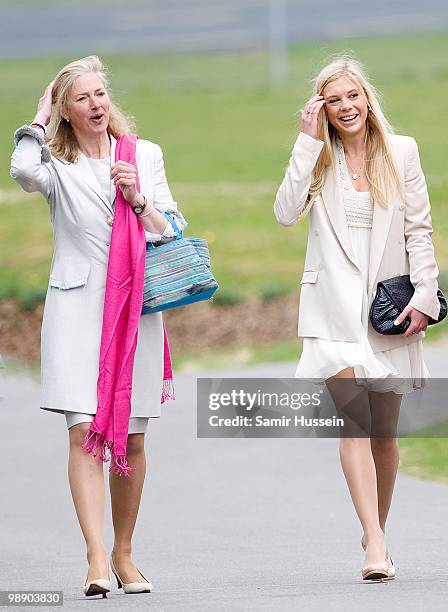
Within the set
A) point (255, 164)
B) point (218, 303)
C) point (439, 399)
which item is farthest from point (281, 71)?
point (439, 399)

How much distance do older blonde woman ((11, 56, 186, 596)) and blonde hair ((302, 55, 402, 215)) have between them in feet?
1.90

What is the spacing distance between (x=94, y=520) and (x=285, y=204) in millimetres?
1333

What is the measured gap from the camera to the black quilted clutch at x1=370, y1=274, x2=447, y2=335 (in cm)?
614

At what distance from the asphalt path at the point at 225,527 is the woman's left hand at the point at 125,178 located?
1.38 m

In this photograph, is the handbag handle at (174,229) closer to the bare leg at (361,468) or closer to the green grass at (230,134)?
the bare leg at (361,468)

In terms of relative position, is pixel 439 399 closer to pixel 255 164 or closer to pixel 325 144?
pixel 325 144

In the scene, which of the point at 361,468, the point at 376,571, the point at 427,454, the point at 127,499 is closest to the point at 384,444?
the point at 361,468

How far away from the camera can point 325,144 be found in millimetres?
6297

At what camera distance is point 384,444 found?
6.42m

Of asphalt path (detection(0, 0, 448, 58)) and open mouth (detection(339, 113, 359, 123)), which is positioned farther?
asphalt path (detection(0, 0, 448, 58))

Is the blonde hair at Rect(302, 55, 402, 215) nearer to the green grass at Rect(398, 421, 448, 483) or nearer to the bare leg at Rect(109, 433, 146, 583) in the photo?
the bare leg at Rect(109, 433, 146, 583)

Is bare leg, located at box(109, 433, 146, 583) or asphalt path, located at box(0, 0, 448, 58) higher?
asphalt path, located at box(0, 0, 448, 58)

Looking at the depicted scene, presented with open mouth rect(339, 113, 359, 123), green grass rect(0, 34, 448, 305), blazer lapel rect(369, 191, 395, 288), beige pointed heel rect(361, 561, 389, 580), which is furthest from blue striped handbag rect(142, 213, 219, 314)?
green grass rect(0, 34, 448, 305)

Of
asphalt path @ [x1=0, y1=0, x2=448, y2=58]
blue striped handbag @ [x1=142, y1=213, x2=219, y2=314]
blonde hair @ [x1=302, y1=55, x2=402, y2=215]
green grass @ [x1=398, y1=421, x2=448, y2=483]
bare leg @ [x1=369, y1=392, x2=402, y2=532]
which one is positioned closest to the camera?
blue striped handbag @ [x1=142, y1=213, x2=219, y2=314]
